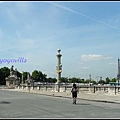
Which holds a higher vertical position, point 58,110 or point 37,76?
point 37,76

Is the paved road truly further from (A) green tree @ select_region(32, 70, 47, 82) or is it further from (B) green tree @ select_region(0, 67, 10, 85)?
(A) green tree @ select_region(32, 70, 47, 82)

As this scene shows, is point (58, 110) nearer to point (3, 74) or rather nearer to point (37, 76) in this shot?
point (3, 74)

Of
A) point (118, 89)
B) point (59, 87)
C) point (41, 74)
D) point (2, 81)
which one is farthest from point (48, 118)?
point (41, 74)

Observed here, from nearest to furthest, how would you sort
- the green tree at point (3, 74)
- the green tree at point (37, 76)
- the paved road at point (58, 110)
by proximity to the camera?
1. the paved road at point (58, 110)
2. the green tree at point (3, 74)
3. the green tree at point (37, 76)

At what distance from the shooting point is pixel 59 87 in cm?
5228

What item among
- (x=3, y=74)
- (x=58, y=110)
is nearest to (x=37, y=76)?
(x=3, y=74)

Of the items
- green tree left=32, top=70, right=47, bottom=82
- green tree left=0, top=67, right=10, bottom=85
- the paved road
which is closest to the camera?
the paved road

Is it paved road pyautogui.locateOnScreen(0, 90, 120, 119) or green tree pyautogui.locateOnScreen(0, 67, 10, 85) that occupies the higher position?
green tree pyautogui.locateOnScreen(0, 67, 10, 85)

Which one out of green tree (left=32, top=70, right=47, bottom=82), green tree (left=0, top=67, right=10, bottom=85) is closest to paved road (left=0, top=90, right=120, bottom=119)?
green tree (left=0, top=67, right=10, bottom=85)

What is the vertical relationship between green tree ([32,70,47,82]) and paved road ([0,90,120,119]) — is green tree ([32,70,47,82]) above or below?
above

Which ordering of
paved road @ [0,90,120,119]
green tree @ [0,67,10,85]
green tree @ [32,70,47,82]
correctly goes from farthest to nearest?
green tree @ [32,70,47,82] < green tree @ [0,67,10,85] < paved road @ [0,90,120,119]

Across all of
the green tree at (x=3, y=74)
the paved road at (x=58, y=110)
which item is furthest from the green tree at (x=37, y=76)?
the paved road at (x=58, y=110)

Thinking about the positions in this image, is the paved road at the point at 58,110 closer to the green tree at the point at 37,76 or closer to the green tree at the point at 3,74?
the green tree at the point at 3,74

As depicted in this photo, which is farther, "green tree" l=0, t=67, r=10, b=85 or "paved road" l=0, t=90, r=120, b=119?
"green tree" l=0, t=67, r=10, b=85
